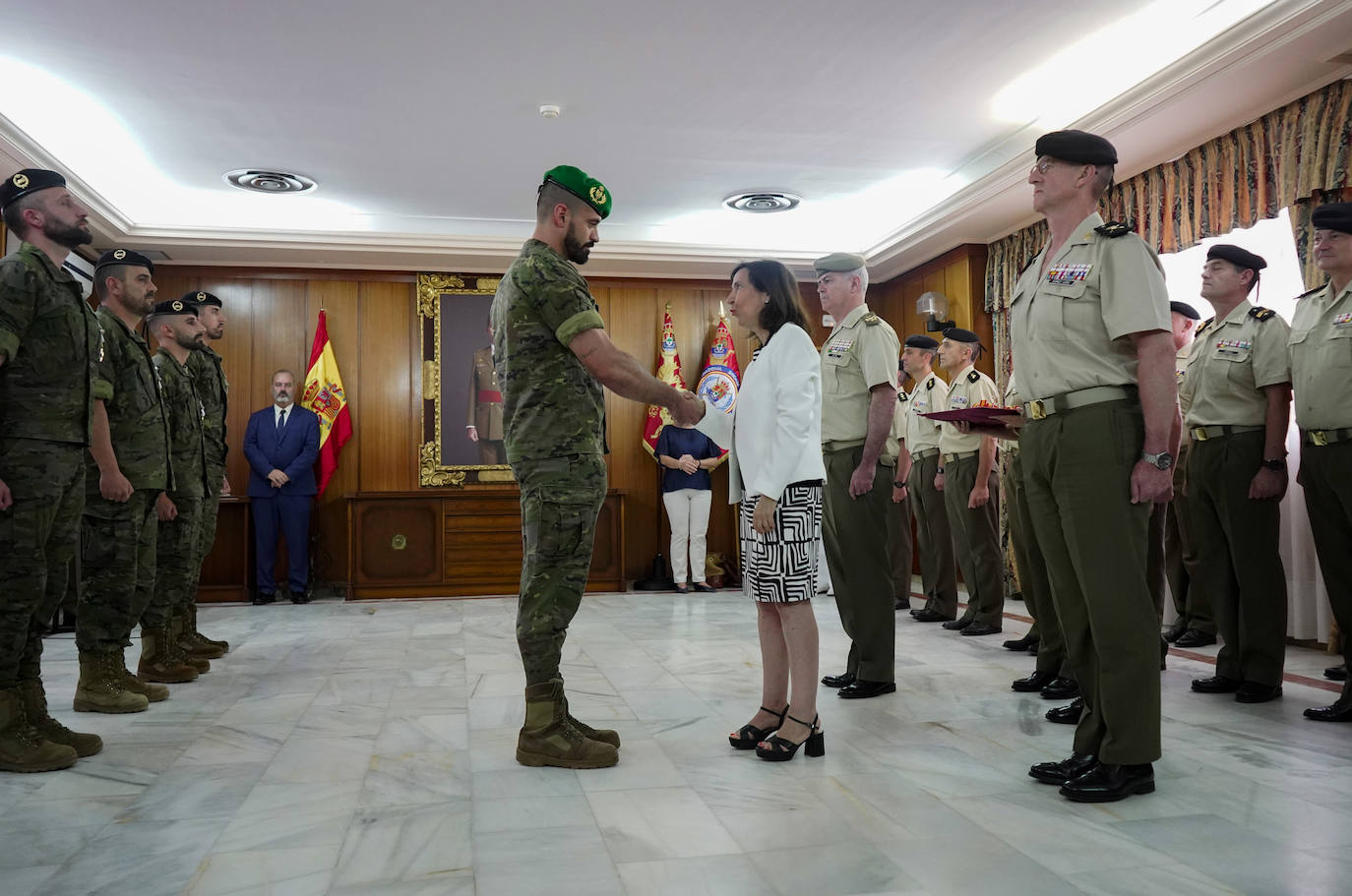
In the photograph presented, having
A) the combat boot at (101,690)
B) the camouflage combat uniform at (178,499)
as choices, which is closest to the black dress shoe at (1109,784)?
the combat boot at (101,690)

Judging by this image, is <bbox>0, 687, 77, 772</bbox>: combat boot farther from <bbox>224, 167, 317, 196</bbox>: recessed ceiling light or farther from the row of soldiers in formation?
<bbox>224, 167, 317, 196</bbox>: recessed ceiling light

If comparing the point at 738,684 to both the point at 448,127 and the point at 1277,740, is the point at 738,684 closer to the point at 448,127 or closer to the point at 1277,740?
the point at 1277,740

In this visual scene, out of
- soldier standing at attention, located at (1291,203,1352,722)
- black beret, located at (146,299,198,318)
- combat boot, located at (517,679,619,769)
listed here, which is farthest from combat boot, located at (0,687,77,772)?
soldier standing at attention, located at (1291,203,1352,722)

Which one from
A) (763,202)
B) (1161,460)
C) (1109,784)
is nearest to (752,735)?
(1109,784)

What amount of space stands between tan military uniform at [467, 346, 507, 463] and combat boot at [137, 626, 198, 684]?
166 inches

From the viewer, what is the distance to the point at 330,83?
4.85m

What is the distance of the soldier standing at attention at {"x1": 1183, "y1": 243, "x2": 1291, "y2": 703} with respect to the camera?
3.35m

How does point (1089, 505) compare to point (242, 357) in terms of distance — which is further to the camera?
point (242, 357)

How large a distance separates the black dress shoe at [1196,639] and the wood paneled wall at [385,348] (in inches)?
129

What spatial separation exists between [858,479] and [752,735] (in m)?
1.03

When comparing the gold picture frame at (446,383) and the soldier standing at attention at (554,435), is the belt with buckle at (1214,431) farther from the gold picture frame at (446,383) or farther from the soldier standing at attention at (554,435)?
the gold picture frame at (446,383)

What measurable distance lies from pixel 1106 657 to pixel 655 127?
430 centimetres

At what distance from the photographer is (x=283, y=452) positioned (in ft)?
23.7

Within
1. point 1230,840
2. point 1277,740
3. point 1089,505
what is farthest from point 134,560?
point 1277,740
